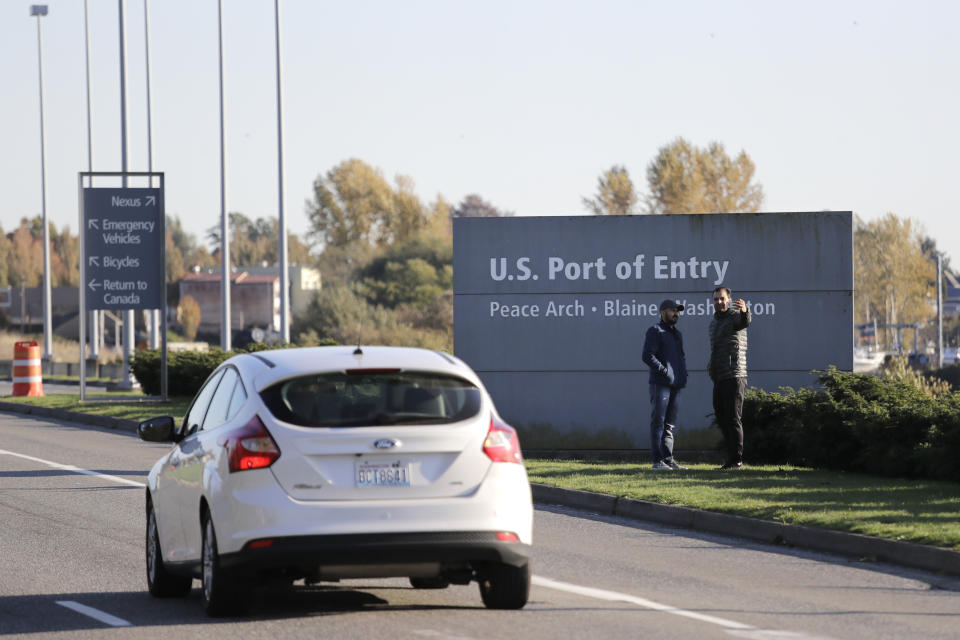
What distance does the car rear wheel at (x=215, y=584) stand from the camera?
8.17m

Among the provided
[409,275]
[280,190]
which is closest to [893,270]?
[409,275]

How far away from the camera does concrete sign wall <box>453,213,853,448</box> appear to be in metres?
20.0

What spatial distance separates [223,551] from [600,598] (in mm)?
2429

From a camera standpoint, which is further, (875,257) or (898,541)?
(875,257)

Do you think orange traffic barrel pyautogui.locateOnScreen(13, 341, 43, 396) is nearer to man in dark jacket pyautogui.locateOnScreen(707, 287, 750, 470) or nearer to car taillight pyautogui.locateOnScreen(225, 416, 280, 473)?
man in dark jacket pyautogui.locateOnScreen(707, 287, 750, 470)

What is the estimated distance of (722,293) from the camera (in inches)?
635

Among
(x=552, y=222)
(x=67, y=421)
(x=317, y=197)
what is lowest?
(x=67, y=421)

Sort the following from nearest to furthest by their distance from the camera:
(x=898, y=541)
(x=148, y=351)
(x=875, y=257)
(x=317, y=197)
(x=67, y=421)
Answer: (x=898, y=541)
(x=67, y=421)
(x=148, y=351)
(x=875, y=257)
(x=317, y=197)

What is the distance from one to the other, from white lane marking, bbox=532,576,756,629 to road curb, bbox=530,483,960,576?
2.50m

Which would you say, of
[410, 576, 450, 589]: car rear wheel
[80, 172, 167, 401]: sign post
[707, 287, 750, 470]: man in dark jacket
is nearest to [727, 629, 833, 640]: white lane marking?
[410, 576, 450, 589]: car rear wheel

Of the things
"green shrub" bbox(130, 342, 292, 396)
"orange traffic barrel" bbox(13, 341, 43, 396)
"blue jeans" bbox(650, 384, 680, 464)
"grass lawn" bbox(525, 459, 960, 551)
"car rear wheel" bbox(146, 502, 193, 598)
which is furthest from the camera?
"orange traffic barrel" bbox(13, 341, 43, 396)

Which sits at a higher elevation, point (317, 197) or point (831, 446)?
point (317, 197)

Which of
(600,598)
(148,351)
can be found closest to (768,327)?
(600,598)

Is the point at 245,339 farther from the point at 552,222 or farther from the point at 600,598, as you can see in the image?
the point at 600,598
